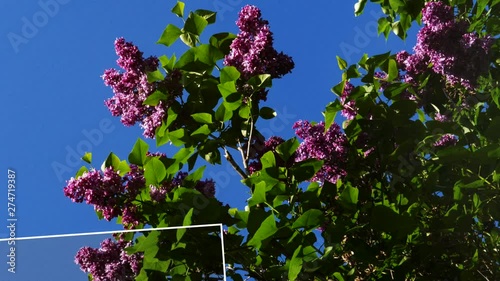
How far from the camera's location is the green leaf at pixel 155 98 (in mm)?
2660

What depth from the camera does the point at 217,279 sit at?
250cm

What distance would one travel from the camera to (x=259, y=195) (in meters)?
2.33

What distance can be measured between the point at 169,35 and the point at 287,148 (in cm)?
72

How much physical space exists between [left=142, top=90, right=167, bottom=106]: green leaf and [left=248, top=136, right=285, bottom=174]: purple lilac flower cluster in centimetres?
44

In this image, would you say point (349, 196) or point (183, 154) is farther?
point (183, 154)

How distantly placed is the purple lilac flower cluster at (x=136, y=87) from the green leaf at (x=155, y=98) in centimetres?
2

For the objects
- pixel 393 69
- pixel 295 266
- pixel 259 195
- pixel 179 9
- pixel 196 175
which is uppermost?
pixel 179 9

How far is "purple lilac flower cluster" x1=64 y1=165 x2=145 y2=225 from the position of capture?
2.51 metres

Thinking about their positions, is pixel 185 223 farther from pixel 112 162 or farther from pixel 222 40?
pixel 222 40

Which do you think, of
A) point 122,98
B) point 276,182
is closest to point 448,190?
point 276,182

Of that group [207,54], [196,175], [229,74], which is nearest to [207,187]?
[196,175]

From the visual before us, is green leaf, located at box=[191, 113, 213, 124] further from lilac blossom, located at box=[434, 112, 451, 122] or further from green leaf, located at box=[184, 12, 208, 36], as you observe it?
lilac blossom, located at box=[434, 112, 451, 122]

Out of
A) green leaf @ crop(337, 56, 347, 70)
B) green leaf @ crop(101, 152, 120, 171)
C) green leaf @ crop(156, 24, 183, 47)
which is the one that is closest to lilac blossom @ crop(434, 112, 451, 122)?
green leaf @ crop(337, 56, 347, 70)

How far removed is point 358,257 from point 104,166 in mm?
1012
